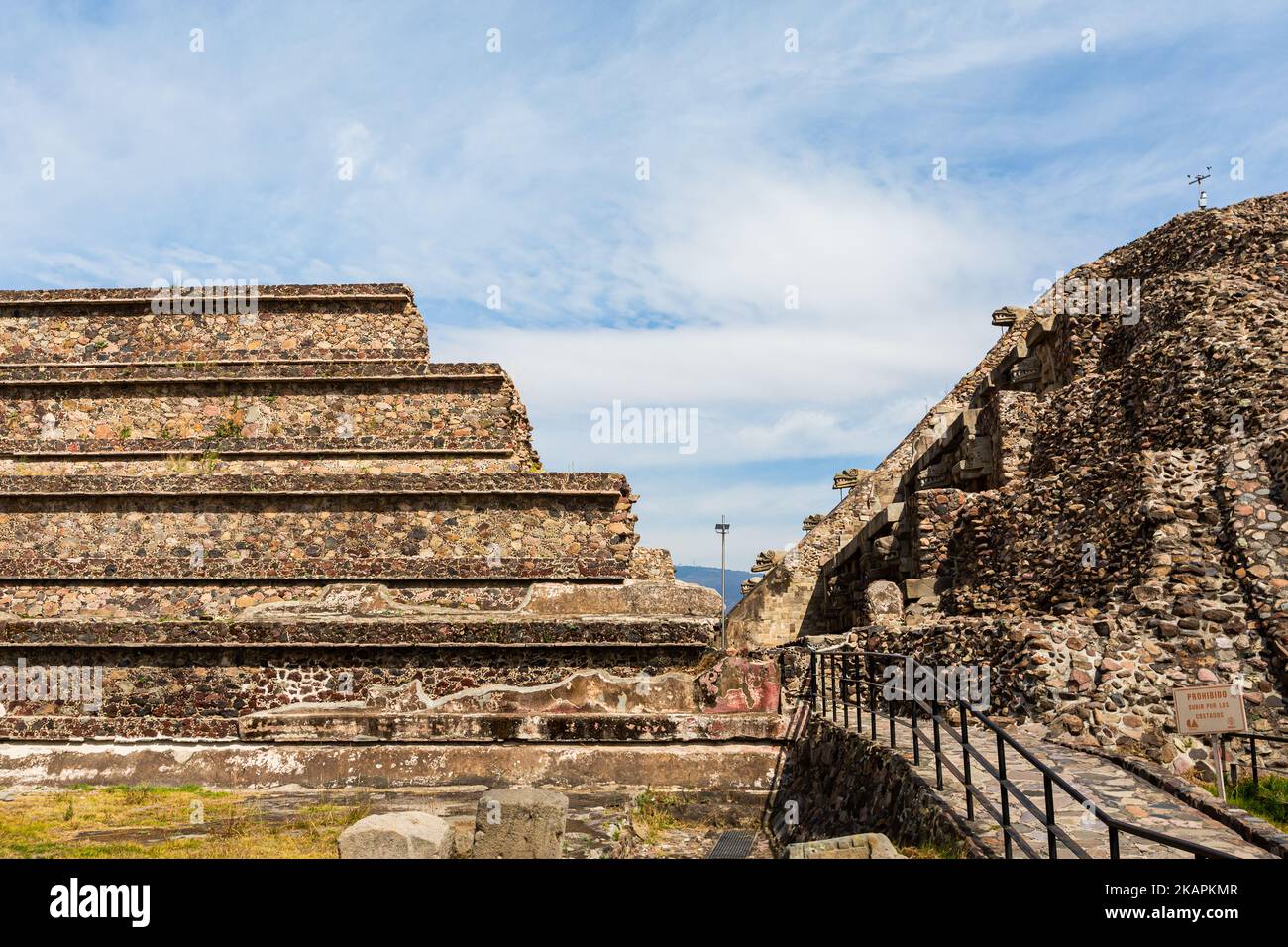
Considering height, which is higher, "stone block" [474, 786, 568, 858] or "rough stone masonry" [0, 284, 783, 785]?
"rough stone masonry" [0, 284, 783, 785]

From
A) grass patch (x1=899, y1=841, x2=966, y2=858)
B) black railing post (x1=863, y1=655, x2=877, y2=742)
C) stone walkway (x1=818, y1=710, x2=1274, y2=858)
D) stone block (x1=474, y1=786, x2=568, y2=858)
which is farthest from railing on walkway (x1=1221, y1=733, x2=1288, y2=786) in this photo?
stone block (x1=474, y1=786, x2=568, y2=858)

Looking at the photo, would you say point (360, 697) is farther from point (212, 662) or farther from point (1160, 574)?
point (1160, 574)

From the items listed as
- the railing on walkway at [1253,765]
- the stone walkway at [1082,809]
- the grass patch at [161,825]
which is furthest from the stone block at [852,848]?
the railing on walkway at [1253,765]

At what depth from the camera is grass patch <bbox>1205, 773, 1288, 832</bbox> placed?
755 centimetres

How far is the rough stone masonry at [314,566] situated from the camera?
9727 mm

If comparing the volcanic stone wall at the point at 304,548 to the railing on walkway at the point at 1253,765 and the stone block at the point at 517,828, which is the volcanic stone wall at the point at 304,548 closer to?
the stone block at the point at 517,828

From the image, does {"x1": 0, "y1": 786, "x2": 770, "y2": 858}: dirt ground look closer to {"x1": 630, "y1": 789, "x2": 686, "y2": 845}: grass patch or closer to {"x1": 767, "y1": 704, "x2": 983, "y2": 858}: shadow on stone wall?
{"x1": 630, "y1": 789, "x2": 686, "y2": 845}: grass patch

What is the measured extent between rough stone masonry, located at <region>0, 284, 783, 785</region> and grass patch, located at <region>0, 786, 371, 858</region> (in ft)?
1.92

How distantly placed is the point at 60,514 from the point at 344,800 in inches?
262

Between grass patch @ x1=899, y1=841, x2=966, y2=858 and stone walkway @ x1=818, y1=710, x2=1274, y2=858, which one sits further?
grass patch @ x1=899, y1=841, x2=966, y2=858

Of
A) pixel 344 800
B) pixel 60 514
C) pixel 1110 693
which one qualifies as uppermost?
pixel 60 514
